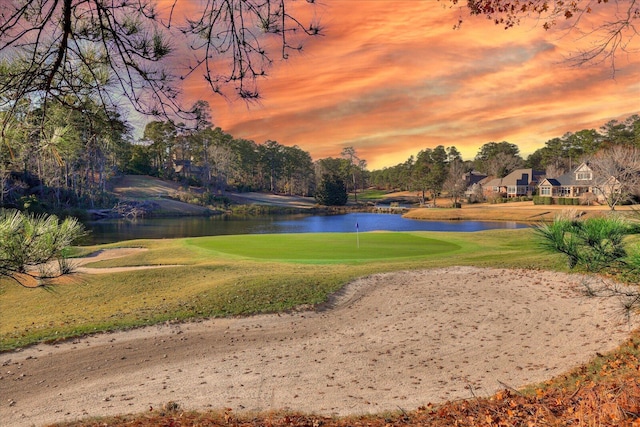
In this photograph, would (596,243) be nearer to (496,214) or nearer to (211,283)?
(211,283)

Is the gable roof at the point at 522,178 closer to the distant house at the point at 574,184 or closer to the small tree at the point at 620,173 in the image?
the distant house at the point at 574,184

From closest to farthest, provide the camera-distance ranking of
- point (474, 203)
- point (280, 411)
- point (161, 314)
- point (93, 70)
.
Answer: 1. point (93, 70)
2. point (280, 411)
3. point (161, 314)
4. point (474, 203)

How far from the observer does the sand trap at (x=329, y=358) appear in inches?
270

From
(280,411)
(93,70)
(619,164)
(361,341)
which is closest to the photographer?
(93,70)

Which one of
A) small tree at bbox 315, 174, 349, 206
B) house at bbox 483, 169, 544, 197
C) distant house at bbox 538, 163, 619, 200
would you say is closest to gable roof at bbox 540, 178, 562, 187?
distant house at bbox 538, 163, 619, 200

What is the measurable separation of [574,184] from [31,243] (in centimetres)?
8068

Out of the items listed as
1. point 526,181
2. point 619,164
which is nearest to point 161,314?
point 619,164

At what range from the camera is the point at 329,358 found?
8.41 meters

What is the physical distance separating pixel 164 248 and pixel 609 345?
69.5ft

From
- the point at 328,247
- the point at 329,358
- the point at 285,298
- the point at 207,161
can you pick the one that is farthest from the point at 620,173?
the point at 207,161

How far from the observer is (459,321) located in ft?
33.7

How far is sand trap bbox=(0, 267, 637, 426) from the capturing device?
685cm

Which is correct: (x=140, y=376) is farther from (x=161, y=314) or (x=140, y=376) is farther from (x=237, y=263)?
(x=237, y=263)

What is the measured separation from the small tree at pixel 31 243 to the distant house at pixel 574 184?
233 ft
